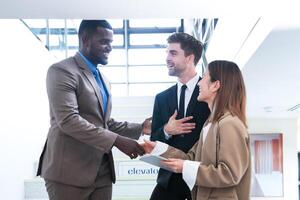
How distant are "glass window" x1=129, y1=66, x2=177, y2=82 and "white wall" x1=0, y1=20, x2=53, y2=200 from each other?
4.48 metres

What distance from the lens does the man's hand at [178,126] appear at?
196cm

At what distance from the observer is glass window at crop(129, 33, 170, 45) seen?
29.9 feet

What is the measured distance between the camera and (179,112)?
6.93 ft

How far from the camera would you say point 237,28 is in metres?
3.03

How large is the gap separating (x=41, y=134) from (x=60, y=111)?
258 centimetres

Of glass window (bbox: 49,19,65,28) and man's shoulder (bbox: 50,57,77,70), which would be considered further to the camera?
glass window (bbox: 49,19,65,28)

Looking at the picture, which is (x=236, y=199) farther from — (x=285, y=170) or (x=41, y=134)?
(x=285, y=170)

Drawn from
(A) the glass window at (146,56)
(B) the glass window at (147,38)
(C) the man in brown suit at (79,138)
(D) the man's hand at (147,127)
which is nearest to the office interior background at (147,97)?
(C) the man in brown suit at (79,138)

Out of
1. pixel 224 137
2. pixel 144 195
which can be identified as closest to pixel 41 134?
pixel 144 195

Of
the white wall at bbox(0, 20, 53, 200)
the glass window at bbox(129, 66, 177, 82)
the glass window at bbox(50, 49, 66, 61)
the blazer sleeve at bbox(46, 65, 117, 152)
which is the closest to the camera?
the blazer sleeve at bbox(46, 65, 117, 152)

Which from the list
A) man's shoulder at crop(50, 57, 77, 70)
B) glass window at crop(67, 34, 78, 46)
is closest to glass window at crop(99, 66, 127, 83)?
glass window at crop(67, 34, 78, 46)

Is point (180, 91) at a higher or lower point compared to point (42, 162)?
higher

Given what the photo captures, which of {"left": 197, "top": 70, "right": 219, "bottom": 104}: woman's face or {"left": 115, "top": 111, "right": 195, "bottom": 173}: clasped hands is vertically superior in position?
{"left": 197, "top": 70, "right": 219, "bottom": 104}: woman's face

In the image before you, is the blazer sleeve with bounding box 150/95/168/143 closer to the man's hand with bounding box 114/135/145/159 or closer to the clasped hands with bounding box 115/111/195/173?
the clasped hands with bounding box 115/111/195/173
